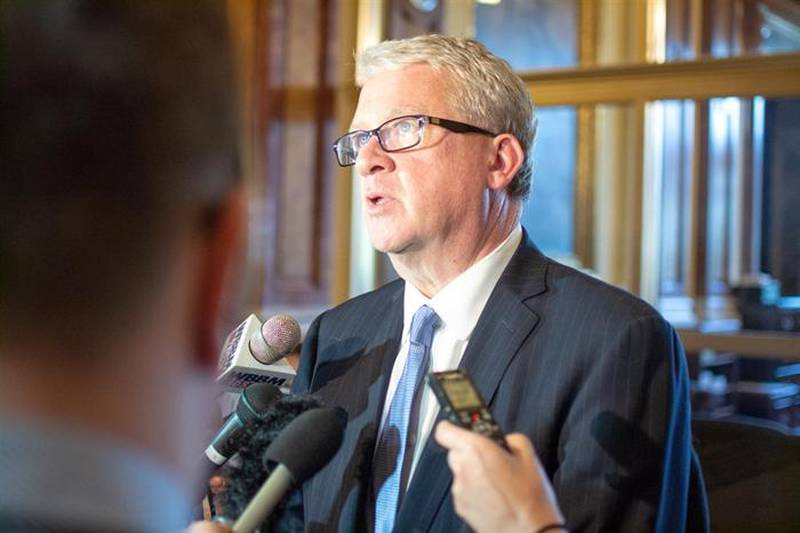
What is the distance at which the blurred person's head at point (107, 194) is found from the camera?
434 millimetres

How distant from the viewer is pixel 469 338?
5.22ft

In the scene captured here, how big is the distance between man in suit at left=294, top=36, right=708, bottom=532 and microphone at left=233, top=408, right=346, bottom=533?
345 mm

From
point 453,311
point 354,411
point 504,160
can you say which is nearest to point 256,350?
point 354,411

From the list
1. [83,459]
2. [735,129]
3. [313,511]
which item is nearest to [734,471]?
[313,511]

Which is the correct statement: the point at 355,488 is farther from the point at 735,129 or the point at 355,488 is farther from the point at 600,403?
the point at 735,129

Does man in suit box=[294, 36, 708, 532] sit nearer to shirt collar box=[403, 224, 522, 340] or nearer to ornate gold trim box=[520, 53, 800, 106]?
shirt collar box=[403, 224, 522, 340]

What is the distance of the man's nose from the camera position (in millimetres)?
1682

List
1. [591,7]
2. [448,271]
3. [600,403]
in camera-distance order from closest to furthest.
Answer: [600,403] < [448,271] < [591,7]

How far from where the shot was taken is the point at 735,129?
4.71 m

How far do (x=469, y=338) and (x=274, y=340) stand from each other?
Answer: 1.10 ft

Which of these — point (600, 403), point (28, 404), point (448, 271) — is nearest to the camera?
point (28, 404)

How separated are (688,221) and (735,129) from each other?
52 cm

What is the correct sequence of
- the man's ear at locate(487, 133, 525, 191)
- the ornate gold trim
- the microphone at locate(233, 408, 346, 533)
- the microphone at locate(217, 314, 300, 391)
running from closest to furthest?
the microphone at locate(233, 408, 346, 533), the microphone at locate(217, 314, 300, 391), the man's ear at locate(487, 133, 525, 191), the ornate gold trim

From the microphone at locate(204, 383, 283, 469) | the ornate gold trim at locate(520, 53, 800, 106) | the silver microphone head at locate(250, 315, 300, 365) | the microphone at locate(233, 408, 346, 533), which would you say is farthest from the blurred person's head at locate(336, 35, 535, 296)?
the ornate gold trim at locate(520, 53, 800, 106)
